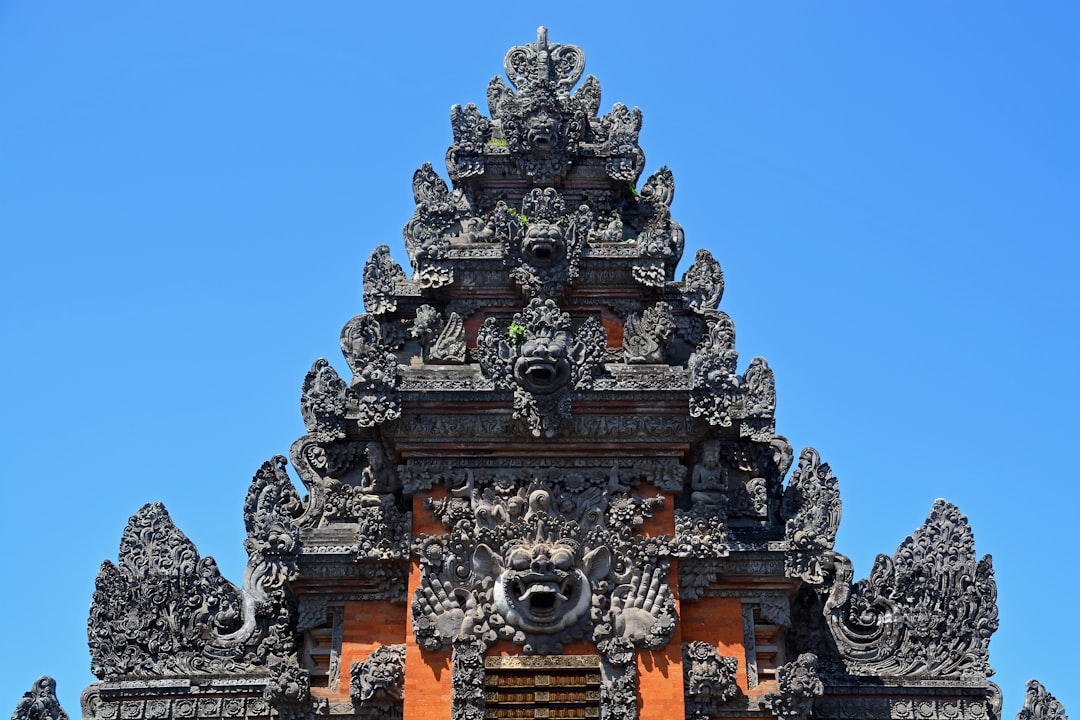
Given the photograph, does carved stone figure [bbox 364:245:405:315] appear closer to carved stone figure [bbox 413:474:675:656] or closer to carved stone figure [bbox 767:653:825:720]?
carved stone figure [bbox 413:474:675:656]

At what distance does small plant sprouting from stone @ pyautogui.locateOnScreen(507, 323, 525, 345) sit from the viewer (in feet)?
67.6

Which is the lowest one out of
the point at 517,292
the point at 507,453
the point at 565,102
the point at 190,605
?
the point at 190,605

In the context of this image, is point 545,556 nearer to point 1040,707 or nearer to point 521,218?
point 521,218

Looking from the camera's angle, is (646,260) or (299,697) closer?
(299,697)

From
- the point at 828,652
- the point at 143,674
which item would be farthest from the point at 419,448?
the point at 828,652

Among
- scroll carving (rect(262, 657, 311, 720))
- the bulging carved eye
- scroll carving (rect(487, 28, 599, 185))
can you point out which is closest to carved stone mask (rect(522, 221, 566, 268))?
scroll carving (rect(487, 28, 599, 185))

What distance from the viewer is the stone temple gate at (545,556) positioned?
19391mm

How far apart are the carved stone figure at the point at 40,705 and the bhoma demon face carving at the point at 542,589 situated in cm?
590

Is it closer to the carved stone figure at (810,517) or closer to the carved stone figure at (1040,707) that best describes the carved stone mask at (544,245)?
the carved stone figure at (810,517)

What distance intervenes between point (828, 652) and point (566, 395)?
4982 millimetres

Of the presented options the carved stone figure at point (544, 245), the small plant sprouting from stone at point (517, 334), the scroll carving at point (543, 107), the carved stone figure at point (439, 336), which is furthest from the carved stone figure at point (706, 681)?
the scroll carving at point (543, 107)

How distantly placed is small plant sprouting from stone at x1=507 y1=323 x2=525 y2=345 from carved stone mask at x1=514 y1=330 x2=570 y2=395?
0.36 metres

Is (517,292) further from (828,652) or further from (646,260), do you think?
(828,652)

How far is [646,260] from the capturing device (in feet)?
73.5
